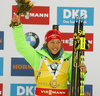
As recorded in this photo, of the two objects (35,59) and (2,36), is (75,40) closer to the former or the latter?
(35,59)

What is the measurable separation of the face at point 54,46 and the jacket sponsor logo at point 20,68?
0.55 m

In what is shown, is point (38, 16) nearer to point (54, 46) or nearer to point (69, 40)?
point (69, 40)

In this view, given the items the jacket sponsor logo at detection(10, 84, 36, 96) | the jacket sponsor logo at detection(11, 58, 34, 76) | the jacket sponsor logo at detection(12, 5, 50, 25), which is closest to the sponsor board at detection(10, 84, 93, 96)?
the jacket sponsor logo at detection(10, 84, 36, 96)

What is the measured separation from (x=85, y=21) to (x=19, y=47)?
0.98m

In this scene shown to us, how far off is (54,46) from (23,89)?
2.62 ft

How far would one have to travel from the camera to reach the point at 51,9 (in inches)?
126

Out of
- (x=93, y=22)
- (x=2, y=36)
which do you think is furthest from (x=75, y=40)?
(x=2, y=36)

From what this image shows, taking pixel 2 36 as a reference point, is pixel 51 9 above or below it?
above

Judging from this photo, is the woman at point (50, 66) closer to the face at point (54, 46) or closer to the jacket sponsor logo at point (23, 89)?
the face at point (54, 46)

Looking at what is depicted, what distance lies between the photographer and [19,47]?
2.67 meters

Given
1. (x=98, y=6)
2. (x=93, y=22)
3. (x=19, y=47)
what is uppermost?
(x=98, y=6)

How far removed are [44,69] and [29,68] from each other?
495 millimetres

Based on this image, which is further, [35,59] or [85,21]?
[85,21]

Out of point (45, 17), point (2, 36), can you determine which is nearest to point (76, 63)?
point (45, 17)
